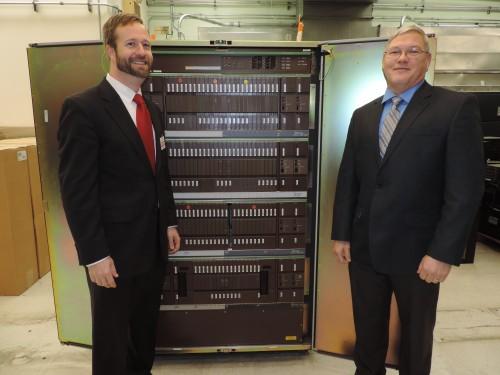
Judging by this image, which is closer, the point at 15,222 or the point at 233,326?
the point at 233,326

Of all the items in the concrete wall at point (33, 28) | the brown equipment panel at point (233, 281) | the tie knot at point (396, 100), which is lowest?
the brown equipment panel at point (233, 281)

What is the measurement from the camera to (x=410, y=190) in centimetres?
127

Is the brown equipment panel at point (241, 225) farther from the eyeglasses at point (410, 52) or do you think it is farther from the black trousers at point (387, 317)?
the eyeglasses at point (410, 52)

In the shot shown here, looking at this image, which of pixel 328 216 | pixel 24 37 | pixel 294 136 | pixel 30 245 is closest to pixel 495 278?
pixel 328 216

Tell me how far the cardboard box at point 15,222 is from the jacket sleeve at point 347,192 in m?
2.53

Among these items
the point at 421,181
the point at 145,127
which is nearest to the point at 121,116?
the point at 145,127

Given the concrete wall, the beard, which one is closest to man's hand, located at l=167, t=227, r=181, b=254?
the beard

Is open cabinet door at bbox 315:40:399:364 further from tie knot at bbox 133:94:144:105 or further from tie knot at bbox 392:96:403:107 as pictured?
tie knot at bbox 133:94:144:105

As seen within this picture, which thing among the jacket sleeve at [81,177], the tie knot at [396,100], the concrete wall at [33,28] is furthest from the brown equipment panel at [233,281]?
the concrete wall at [33,28]

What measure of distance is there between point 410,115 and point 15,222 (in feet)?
9.51

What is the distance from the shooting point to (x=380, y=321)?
1533 mm

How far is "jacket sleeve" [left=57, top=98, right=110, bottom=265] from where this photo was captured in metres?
1.18

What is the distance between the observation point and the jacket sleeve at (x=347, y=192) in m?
1.52

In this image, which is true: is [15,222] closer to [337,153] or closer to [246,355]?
[246,355]
